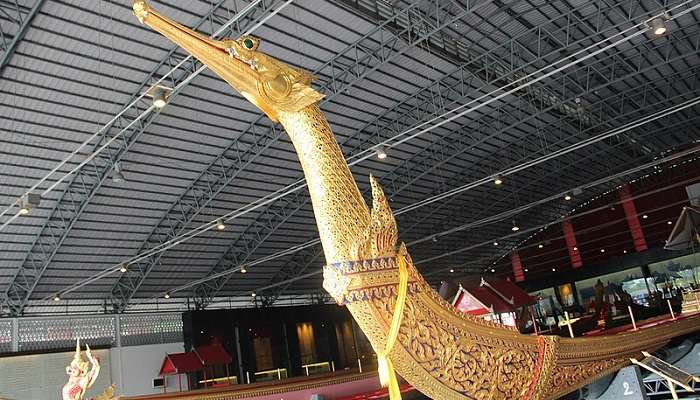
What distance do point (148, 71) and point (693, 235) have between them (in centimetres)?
1217

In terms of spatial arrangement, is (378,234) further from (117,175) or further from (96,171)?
(96,171)

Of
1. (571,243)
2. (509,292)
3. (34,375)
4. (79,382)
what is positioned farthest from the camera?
(571,243)

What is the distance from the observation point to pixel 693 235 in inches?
398

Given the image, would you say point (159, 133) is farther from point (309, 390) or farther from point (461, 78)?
point (309, 390)

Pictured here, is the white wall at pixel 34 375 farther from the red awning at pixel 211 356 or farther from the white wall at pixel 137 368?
the red awning at pixel 211 356

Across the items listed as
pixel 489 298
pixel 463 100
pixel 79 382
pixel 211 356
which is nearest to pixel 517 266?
pixel 463 100

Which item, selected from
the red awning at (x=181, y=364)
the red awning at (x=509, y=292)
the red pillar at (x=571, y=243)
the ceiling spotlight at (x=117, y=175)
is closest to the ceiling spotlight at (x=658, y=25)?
the red awning at (x=509, y=292)

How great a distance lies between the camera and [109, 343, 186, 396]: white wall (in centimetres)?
2236

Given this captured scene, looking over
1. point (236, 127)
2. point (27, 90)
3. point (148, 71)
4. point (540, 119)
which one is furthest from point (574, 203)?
point (27, 90)

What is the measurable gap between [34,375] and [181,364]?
15.1 ft

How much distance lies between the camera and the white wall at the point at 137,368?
22.4 metres

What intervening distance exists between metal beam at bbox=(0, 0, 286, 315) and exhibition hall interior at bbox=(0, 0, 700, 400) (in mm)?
75

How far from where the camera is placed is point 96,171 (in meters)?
17.0

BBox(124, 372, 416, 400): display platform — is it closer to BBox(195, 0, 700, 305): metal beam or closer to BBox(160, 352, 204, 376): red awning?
BBox(195, 0, 700, 305): metal beam
